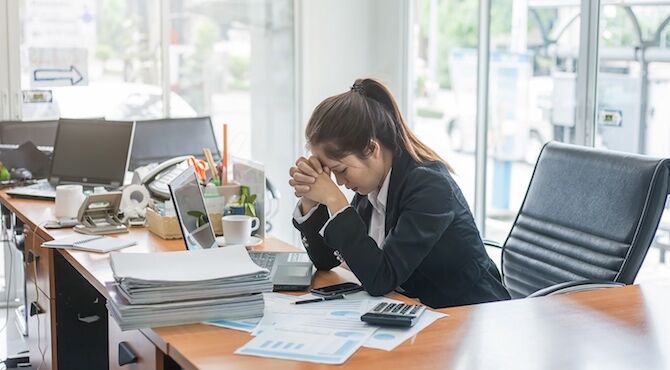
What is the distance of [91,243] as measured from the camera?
2.76m

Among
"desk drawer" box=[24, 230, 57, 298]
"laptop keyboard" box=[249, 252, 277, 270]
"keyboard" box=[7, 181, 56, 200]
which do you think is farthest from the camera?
"keyboard" box=[7, 181, 56, 200]

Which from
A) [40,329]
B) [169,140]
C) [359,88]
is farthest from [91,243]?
[169,140]

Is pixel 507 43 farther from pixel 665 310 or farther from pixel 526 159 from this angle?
pixel 665 310

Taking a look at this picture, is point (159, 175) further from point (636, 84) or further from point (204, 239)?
point (636, 84)

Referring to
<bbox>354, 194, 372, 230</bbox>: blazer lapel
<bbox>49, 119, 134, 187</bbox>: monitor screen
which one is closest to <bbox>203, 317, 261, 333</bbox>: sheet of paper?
<bbox>354, 194, 372, 230</bbox>: blazer lapel

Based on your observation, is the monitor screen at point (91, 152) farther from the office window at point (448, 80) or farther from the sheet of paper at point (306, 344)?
the office window at point (448, 80)

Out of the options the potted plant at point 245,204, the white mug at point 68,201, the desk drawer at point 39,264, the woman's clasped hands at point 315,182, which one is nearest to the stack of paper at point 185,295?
the woman's clasped hands at point 315,182

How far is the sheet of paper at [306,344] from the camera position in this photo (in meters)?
1.69

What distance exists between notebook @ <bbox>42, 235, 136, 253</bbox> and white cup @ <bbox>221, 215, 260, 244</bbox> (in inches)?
11.5

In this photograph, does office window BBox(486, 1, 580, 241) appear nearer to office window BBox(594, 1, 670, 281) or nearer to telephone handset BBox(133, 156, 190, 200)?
office window BBox(594, 1, 670, 281)

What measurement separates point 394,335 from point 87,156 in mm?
2223

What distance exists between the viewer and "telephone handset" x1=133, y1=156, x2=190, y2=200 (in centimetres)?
329

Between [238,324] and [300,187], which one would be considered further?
[300,187]

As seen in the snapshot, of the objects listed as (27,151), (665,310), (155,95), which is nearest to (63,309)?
(27,151)
